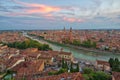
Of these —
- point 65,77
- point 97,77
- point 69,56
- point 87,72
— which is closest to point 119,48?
point 69,56

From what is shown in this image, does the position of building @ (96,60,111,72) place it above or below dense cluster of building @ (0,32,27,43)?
above

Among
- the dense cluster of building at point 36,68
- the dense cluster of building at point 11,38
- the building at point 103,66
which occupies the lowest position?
the dense cluster of building at point 11,38

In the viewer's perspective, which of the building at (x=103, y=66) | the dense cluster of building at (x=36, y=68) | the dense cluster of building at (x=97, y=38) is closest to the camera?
the dense cluster of building at (x=36, y=68)

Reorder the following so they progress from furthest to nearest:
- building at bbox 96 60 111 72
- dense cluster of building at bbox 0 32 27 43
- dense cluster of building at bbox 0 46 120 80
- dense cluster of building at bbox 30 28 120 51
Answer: dense cluster of building at bbox 0 32 27 43, dense cluster of building at bbox 30 28 120 51, building at bbox 96 60 111 72, dense cluster of building at bbox 0 46 120 80

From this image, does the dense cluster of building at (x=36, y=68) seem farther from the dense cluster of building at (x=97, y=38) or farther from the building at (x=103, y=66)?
the dense cluster of building at (x=97, y=38)

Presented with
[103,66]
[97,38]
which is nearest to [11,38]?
[97,38]

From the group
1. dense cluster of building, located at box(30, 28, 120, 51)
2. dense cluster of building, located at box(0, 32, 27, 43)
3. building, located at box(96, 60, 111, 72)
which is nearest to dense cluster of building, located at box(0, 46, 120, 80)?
building, located at box(96, 60, 111, 72)

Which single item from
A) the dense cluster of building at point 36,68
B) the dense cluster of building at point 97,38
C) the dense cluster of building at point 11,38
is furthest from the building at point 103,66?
the dense cluster of building at point 11,38

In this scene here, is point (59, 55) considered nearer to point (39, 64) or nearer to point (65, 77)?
point (39, 64)

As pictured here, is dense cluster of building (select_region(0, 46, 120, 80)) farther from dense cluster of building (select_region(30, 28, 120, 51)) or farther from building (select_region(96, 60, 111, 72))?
dense cluster of building (select_region(30, 28, 120, 51))

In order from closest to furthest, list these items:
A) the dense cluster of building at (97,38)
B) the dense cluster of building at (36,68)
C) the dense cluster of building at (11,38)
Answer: the dense cluster of building at (36,68) → the dense cluster of building at (97,38) → the dense cluster of building at (11,38)

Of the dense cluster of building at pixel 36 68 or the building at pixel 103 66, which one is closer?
the dense cluster of building at pixel 36 68
